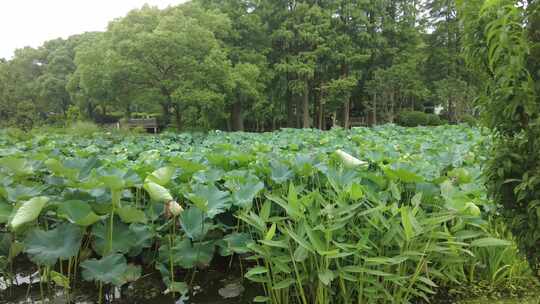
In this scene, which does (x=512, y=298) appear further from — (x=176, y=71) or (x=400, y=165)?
(x=176, y=71)

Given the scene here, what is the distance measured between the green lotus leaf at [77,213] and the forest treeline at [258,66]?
11.4 meters

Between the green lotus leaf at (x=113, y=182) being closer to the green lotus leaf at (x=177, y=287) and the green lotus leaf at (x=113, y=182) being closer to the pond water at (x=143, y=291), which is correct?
the green lotus leaf at (x=177, y=287)

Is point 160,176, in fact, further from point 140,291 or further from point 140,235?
point 140,291

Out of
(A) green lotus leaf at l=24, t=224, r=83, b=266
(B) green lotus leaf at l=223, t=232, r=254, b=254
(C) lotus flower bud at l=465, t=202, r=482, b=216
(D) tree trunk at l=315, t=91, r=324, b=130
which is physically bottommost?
(B) green lotus leaf at l=223, t=232, r=254, b=254

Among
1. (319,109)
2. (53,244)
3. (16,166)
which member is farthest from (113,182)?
(319,109)

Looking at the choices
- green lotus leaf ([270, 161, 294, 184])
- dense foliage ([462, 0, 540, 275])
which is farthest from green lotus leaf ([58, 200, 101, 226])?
dense foliage ([462, 0, 540, 275])

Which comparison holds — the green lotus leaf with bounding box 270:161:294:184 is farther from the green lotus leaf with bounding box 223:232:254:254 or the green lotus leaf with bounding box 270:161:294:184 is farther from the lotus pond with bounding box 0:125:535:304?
the green lotus leaf with bounding box 223:232:254:254

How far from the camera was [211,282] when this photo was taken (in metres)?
2.49

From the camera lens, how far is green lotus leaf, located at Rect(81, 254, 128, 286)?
1.89 meters

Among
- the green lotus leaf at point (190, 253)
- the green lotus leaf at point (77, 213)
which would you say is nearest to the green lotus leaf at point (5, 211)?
the green lotus leaf at point (77, 213)

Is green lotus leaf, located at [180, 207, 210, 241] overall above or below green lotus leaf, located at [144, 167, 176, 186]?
below

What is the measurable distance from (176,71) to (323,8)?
474 inches

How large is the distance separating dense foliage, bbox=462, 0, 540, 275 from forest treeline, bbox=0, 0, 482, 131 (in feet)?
39.3

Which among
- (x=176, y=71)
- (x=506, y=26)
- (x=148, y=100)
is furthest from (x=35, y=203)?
(x=148, y=100)
